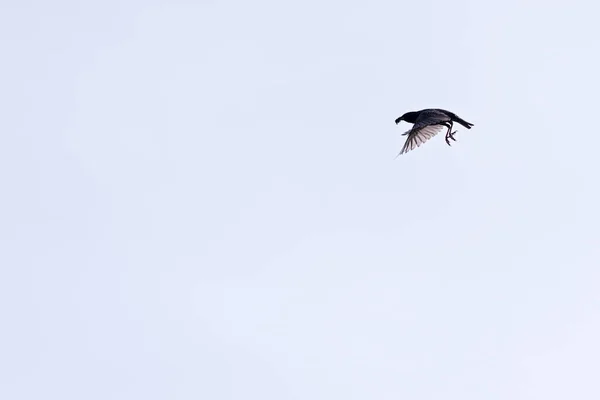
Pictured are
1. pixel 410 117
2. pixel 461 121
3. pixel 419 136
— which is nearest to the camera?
pixel 461 121

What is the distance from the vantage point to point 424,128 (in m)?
43.1

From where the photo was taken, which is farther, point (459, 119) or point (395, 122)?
point (395, 122)

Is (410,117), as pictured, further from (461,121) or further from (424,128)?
(461,121)

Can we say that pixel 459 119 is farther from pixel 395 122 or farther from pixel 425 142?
pixel 395 122

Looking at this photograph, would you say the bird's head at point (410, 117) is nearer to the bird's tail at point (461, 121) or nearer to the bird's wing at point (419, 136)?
the bird's wing at point (419, 136)

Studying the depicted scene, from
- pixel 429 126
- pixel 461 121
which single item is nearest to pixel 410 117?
pixel 429 126

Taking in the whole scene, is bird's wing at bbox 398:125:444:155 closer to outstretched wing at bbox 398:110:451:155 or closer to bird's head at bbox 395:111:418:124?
outstretched wing at bbox 398:110:451:155

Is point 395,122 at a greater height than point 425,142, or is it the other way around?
point 395,122

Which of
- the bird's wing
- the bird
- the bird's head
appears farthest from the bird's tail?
the bird's head

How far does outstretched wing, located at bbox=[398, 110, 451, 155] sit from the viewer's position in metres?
42.0

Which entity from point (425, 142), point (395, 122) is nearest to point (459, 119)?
point (425, 142)

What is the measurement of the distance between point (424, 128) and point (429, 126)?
0.73 ft

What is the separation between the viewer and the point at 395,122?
48031mm

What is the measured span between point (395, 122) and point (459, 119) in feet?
19.9
